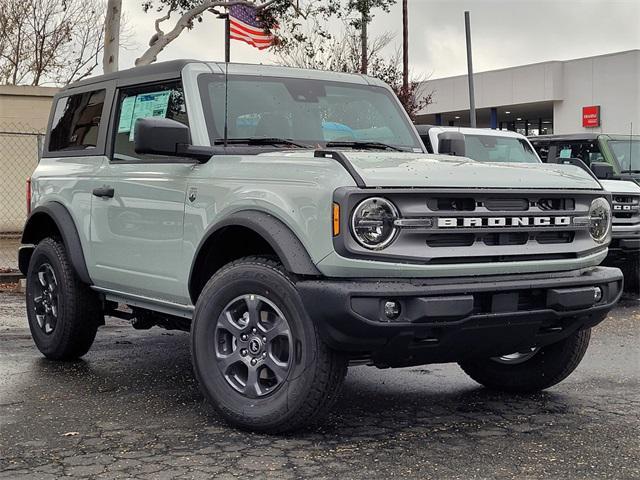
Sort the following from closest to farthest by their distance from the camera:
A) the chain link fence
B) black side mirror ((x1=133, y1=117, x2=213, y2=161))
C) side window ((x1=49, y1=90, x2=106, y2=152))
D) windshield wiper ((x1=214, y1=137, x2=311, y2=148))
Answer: black side mirror ((x1=133, y1=117, x2=213, y2=161)) → windshield wiper ((x1=214, y1=137, x2=311, y2=148)) → side window ((x1=49, y1=90, x2=106, y2=152)) → the chain link fence

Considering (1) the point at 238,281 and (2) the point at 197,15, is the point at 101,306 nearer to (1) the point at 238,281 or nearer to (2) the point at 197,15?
(1) the point at 238,281

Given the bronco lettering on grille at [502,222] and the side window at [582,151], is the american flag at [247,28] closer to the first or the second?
the side window at [582,151]

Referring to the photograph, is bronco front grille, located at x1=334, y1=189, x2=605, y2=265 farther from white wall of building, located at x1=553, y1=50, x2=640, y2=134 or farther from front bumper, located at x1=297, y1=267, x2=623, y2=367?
white wall of building, located at x1=553, y1=50, x2=640, y2=134

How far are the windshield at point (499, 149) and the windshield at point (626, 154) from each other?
1.16m

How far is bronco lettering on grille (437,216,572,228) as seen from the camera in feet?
14.5

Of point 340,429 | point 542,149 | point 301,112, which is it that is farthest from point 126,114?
point 542,149

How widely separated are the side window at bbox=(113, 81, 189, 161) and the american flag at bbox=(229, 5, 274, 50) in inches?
556

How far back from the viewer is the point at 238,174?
4957mm

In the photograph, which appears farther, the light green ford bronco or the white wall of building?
the white wall of building

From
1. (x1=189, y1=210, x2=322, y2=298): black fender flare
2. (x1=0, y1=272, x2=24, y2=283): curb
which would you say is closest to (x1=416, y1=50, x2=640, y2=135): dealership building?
(x1=0, y1=272, x2=24, y2=283): curb

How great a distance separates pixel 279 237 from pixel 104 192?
1945 millimetres

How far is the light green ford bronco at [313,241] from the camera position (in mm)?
4305

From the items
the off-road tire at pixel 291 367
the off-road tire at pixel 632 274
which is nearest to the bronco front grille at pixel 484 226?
the off-road tire at pixel 291 367

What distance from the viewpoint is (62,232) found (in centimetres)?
642
